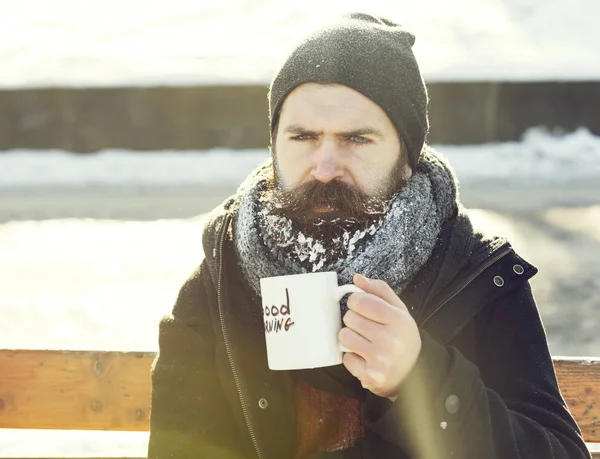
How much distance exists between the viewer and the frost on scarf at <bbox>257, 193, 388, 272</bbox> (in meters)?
1.55

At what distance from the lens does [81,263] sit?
6.11 metres

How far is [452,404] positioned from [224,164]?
1019cm

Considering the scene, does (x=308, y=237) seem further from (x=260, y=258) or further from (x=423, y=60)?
(x=423, y=60)

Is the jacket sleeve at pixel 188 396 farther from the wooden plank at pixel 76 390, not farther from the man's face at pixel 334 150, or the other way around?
the wooden plank at pixel 76 390

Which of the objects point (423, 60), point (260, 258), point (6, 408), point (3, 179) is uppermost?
point (260, 258)

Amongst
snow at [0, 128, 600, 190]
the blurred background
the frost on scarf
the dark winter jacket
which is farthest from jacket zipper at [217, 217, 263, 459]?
snow at [0, 128, 600, 190]

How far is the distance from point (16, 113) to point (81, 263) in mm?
6578

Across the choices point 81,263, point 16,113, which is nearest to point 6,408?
point 81,263

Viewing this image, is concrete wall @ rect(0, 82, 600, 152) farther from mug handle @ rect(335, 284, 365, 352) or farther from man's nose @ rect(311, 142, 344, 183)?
mug handle @ rect(335, 284, 365, 352)

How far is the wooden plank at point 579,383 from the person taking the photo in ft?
7.02

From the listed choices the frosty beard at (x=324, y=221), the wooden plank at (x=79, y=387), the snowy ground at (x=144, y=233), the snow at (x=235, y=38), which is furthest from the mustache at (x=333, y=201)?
the snow at (x=235, y=38)

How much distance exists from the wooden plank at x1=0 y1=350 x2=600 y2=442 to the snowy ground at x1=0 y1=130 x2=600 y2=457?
0.30m

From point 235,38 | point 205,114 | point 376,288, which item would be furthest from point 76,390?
point 235,38

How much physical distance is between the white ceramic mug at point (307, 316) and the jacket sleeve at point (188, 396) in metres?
0.46
